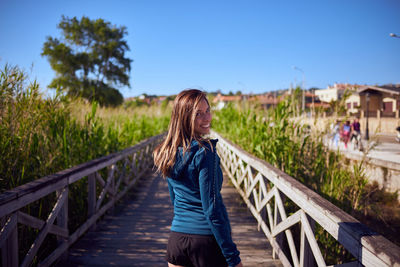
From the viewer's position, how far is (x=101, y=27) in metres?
28.7

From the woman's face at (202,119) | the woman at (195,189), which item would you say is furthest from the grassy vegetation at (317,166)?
the woman's face at (202,119)

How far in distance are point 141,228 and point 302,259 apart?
231 cm

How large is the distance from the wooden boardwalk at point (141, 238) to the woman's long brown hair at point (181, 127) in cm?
178

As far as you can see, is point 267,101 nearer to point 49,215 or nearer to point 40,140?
point 40,140

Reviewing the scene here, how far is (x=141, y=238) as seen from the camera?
10.7ft

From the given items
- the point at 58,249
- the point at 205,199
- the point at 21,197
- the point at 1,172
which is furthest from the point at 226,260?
the point at 1,172

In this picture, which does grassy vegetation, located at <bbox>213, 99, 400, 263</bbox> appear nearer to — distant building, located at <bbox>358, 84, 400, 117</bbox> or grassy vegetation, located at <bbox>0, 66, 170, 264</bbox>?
distant building, located at <bbox>358, 84, 400, 117</bbox>

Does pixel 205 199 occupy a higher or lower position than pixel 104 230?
higher

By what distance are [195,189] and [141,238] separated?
2.36 m

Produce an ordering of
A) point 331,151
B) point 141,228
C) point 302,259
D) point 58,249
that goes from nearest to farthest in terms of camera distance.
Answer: point 302,259 → point 58,249 → point 141,228 → point 331,151

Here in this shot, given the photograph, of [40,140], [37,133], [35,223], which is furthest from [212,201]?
[37,133]

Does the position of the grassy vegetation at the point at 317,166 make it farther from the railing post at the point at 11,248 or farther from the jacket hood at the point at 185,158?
the railing post at the point at 11,248

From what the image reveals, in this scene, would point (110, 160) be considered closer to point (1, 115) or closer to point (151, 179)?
point (1, 115)

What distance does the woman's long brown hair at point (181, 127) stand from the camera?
1.32 meters
